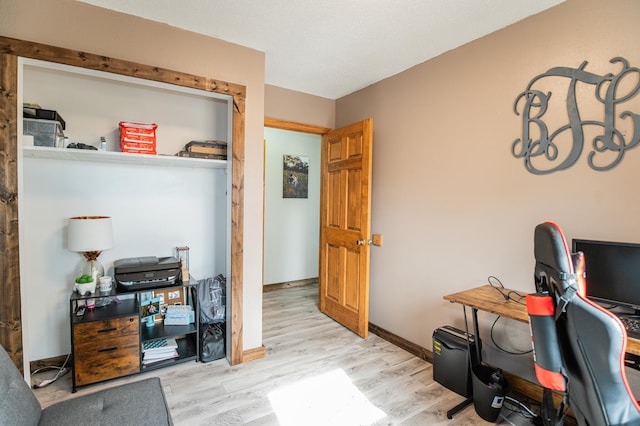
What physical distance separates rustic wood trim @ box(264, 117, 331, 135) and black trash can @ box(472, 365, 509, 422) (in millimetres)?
2869

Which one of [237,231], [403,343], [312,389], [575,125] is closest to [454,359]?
[403,343]

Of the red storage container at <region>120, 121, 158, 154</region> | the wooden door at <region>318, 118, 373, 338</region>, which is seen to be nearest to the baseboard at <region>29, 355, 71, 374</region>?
the red storage container at <region>120, 121, 158, 154</region>

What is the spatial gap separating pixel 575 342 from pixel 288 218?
4.13 m

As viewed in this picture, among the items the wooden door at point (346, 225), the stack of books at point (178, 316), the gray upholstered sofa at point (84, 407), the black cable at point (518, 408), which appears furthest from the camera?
the wooden door at point (346, 225)

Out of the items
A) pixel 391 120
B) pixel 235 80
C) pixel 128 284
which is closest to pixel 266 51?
pixel 235 80

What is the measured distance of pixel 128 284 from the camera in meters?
2.30

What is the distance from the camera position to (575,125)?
1.85 m

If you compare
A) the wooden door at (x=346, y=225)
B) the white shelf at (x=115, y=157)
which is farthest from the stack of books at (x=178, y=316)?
the wooden door at (x=346, y=225)

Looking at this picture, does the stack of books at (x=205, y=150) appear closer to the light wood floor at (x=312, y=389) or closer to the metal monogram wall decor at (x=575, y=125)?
the light wood floor at (x=312, y=389)

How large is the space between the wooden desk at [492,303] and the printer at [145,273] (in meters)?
2.11

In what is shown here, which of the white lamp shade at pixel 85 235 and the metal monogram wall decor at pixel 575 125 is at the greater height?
the metal monogram wall decor at pixel 575 125

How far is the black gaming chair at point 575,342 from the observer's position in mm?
959

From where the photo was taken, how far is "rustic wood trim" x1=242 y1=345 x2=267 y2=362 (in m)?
2.67

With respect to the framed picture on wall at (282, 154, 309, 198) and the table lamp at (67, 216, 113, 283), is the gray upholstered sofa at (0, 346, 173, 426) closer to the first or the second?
the table lamp at (67, 216, 113, 283)
